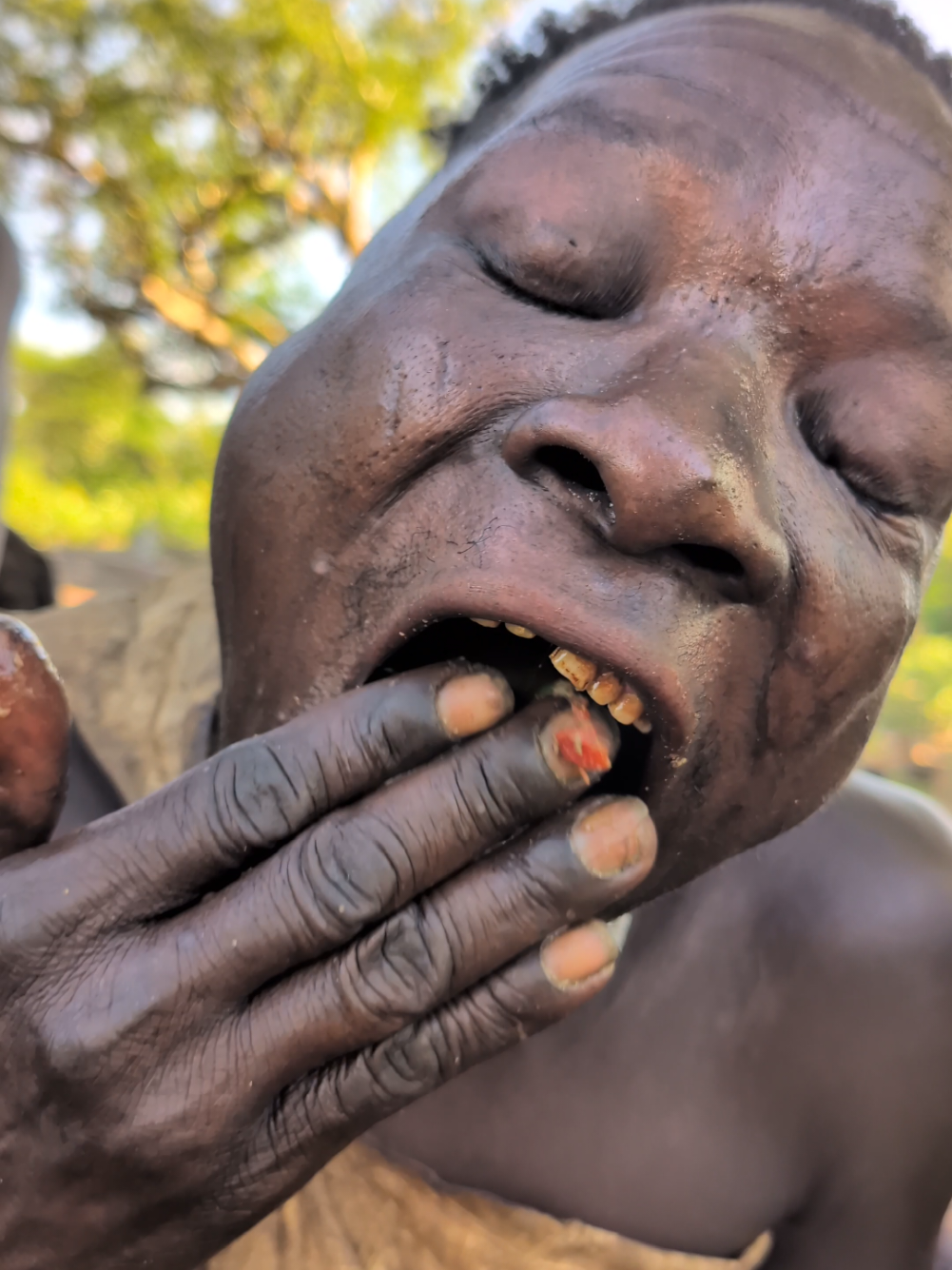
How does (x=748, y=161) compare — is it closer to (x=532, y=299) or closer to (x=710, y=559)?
(x=532, y=299)

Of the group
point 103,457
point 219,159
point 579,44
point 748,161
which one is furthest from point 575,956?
point 103,457

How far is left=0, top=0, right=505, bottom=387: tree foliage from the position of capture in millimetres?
7121

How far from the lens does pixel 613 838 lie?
0.68 meters

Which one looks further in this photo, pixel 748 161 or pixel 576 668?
pixel 748 161

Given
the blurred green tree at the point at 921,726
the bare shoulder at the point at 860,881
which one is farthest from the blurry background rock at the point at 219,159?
the bare shoulder at the point at 860,881

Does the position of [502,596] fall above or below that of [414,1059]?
above

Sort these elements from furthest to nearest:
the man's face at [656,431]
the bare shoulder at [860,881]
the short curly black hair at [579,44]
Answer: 1. the bare shoulder at [860,881]
2. the short curly black hair at [579,44]
3. the man's face at [656,431]

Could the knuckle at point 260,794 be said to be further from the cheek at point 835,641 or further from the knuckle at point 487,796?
the cheek at point 835,641

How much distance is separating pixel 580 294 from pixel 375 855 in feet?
1.93

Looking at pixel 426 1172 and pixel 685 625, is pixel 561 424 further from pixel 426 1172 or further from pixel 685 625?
pixel 426 1172

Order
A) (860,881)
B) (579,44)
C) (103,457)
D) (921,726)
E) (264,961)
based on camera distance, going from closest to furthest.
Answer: (264,961)
(579,44)
(860,881)
(921,726)
(103,457)

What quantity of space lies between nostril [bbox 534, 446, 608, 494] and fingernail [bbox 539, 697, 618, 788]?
21 cm

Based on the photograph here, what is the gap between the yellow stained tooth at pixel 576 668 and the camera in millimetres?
733

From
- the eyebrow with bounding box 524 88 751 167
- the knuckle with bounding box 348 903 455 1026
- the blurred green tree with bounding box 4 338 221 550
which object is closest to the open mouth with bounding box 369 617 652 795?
the knuckle with bounding box 348 903 455 1026
